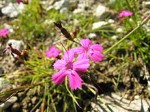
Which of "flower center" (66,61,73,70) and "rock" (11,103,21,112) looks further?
"rock" (11,103,21,112)

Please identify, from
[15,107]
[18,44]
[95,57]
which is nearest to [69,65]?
[95,57]

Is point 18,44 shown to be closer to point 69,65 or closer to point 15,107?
point 15,107

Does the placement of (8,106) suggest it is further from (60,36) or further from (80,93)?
(60,36)

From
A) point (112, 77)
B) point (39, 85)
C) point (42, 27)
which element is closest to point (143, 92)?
point (112, 77)

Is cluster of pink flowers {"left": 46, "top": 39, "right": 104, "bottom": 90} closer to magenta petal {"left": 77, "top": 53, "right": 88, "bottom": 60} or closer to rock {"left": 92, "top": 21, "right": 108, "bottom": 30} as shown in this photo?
magenta petal {"left": 77, "top": 53, "right": 88, "bottom": 60}

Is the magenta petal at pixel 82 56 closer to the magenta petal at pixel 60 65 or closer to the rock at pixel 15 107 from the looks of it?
the magenta petal at pixel 60 65

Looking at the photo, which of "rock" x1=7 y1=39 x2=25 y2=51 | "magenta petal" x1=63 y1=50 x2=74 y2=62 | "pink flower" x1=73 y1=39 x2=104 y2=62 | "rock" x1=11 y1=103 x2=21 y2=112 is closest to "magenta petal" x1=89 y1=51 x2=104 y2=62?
"pink flower" x1=73 y1=39 x2=104 y2=62

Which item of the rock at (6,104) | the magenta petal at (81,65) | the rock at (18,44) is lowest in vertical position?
the rock at (6,104)

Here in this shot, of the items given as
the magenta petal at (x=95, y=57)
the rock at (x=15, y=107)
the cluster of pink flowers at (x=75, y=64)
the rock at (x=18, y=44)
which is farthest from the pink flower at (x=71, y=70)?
the rock at (x=18, y=44)

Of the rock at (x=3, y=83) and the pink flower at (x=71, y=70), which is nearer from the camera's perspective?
the pink flower at (x=71, y=70)
